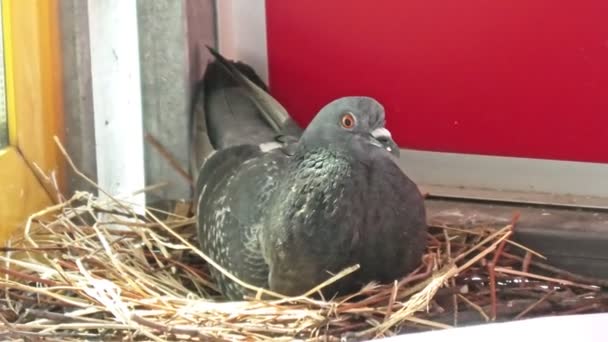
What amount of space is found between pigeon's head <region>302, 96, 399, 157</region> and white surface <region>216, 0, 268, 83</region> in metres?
0.70

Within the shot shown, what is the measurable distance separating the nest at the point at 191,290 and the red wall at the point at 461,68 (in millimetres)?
269

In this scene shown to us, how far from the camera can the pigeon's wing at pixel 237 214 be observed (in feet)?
6.00

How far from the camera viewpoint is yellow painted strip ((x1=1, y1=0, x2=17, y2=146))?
2041 mm

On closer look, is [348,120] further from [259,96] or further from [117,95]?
[117,95]

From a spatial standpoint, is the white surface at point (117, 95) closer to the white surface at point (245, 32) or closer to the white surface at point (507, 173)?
the white surface at point (245, 32)

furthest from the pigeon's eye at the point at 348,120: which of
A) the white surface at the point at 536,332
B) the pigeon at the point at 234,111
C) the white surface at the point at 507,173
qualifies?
the white surface at the point at 507,173

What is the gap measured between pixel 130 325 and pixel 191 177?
677 mm

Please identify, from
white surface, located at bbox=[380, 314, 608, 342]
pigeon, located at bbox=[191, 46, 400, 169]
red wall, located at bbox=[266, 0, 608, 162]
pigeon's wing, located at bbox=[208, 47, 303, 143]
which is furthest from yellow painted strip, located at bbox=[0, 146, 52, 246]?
white surface, located at bbox=[380, 314, 608, 342]

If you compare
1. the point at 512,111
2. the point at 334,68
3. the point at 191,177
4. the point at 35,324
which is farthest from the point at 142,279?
the point at 512,111

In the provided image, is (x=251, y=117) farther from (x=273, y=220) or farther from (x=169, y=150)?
(x=273, y=220)

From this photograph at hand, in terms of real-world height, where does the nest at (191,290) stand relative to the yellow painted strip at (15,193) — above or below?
below

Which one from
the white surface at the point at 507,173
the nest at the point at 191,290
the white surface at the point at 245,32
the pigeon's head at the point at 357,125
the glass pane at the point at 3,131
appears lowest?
the nest at the point at 191,290

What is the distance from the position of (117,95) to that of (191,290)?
487 millimetres

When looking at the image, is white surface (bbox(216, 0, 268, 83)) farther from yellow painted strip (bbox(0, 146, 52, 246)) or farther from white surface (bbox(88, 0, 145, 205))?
yellow painted strip (bbox(0, 146, 52, 246))
